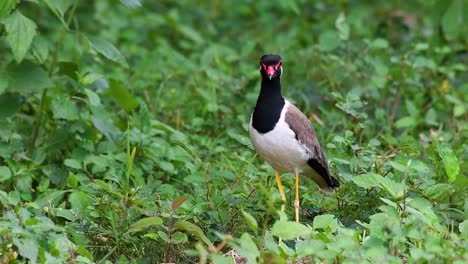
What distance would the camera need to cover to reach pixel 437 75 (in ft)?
27.9

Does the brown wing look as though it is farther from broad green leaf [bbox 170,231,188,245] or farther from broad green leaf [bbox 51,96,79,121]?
broad green leaf [bbox 51,96,79,121]

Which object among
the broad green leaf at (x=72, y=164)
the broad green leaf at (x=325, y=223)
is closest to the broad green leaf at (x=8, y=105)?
the broad green leaf at (x=72, y=164)

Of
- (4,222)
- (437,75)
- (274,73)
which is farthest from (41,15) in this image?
(4,222)

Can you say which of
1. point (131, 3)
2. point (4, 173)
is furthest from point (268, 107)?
point (4, 173)

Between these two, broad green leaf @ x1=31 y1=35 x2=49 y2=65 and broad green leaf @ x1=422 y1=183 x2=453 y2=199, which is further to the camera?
broad green leaf @ x1=31 y1=35 x2=49 y2=65

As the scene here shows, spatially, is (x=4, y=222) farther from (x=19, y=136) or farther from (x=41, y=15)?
(x=41, y=15)

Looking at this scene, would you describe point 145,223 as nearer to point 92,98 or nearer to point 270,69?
point 270,69

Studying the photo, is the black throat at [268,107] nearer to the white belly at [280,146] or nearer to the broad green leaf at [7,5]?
the white belly at [280,146]

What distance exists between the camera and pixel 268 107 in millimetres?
5598

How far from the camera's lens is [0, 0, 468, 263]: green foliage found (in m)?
4.88

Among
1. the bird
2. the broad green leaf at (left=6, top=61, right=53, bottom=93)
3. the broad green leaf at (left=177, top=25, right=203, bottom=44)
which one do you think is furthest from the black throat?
the broad green leaf at (left=177, top=25, right=203, bottom=44)

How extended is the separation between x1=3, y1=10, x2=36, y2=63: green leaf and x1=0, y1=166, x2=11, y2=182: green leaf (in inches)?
26.8

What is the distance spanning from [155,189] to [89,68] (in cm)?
235

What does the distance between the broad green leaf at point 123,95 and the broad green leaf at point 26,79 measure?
24.1 inches
